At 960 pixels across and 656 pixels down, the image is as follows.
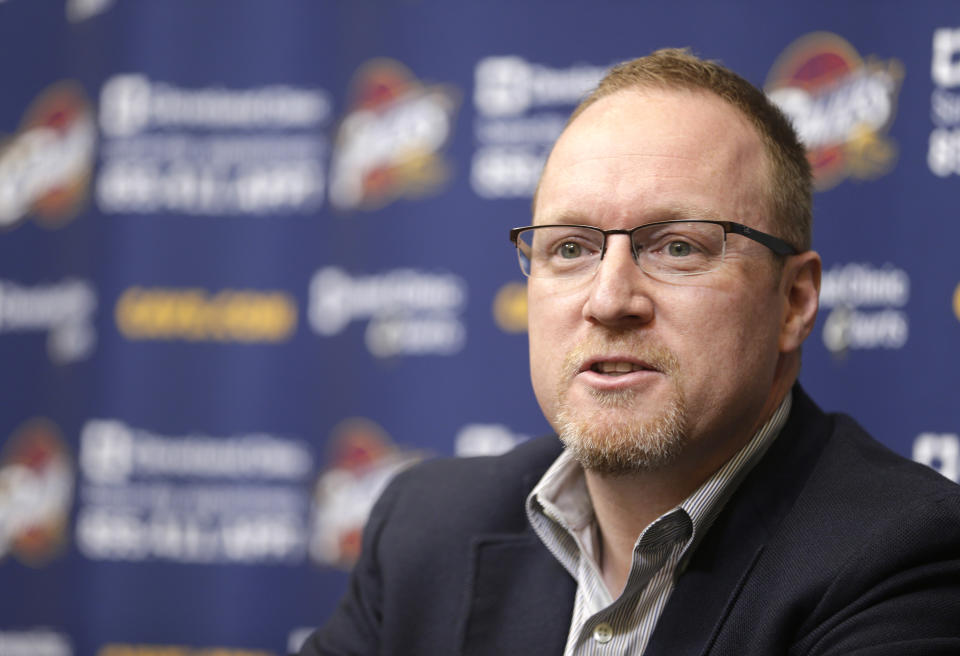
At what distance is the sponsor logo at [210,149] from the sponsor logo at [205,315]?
31cm

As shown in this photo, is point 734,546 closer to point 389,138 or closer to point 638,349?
point 638,349

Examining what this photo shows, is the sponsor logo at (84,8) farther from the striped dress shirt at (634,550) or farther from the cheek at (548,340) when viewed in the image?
the striped dress shirt at (634,550)

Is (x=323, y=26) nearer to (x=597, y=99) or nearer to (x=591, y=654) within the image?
(x=597, y=99)

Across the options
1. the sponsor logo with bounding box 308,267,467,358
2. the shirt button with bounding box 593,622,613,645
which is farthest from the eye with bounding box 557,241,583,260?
the sponsor logo with bounding box 308,267,467,358

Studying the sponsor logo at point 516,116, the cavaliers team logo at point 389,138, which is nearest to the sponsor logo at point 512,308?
the sponsor logo at point 516,116

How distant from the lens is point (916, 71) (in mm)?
2797

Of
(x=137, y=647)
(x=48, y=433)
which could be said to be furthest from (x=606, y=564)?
(x=48, y=433)

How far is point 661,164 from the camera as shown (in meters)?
1.52

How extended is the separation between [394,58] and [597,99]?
1.81 m

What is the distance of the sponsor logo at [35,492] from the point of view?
3533 millimetres

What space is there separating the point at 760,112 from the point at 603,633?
927 mm

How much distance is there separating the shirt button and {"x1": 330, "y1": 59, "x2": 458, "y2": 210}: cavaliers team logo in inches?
81.7

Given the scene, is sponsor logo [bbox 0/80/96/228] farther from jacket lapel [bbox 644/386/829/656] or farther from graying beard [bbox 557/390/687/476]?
jacket lapel [bbox 644/386/829/656]

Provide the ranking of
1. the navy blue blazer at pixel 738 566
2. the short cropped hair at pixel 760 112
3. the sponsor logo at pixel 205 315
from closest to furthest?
1. the navy blue blazer at pixel 738 566
2. the short cropped hair at pixel 760 112
3. the sponsor logo at pixel 205 315
